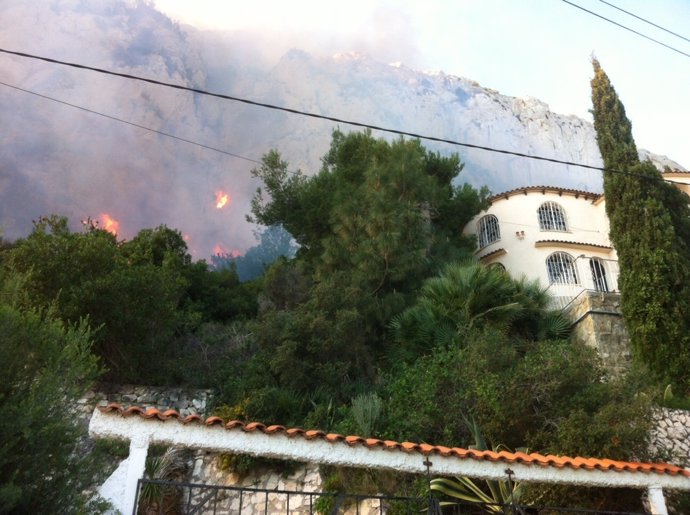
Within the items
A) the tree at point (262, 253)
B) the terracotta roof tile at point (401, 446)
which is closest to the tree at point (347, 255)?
the terracotta roof tile at point (401, 446)

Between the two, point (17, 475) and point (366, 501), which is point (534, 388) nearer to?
point (366, 501)

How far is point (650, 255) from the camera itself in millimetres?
14789

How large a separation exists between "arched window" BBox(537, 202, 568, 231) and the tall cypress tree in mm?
4437

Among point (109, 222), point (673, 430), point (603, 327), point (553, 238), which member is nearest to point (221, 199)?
point (109, 222)

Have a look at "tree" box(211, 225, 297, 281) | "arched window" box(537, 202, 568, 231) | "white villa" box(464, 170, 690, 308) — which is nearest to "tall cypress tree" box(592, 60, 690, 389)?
"white villa" box(464, 170, 690, 308)

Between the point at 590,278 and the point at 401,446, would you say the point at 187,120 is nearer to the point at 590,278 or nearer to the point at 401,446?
the point at 590,278

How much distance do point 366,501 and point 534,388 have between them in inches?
128

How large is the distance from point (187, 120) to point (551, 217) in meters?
27.2

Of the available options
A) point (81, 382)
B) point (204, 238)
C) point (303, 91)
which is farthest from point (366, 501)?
point (303, 91)

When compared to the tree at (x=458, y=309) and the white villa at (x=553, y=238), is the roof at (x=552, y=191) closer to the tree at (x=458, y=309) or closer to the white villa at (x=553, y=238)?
the white villa at (x=553, y=238)

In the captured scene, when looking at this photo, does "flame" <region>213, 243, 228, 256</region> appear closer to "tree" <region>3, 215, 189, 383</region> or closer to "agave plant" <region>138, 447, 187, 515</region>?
"tree" <region>3, 215, 189, 383</region>

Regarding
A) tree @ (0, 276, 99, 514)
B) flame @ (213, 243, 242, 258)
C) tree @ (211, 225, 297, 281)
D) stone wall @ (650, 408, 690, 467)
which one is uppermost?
flame @ (213, 243, 242, 258)

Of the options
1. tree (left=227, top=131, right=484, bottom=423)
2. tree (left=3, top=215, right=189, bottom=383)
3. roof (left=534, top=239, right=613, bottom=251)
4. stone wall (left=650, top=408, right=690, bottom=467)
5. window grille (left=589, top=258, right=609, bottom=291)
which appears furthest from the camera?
roof (left=534, top=239, right=613, bottom=251)

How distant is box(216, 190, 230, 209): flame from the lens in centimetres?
3881
